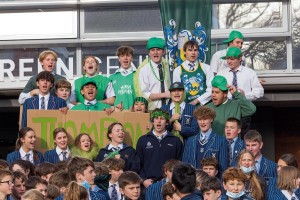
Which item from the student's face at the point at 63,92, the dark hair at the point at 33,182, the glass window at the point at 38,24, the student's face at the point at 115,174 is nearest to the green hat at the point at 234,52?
the student's face at the point at 63,92

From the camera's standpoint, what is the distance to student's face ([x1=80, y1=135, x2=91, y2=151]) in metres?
14.4

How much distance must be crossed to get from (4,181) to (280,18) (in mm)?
6993

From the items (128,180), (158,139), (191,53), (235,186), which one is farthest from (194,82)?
(128,180)

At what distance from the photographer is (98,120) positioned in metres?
15.0

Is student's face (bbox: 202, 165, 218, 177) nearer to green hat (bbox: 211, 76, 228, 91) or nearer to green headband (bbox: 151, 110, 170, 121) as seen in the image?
green headband (bbox: 151, 110, 170, 121)

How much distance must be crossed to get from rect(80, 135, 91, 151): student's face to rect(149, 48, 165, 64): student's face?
1840 millimetres

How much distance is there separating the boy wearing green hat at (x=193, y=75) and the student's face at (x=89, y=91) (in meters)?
1.20

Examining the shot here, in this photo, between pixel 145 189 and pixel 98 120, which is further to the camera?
pixel 98 120

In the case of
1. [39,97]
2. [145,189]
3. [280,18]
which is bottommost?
[145,189]

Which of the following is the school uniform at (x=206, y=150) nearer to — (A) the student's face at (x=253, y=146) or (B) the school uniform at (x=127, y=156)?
(A) the student's face at (x=253, y=146)

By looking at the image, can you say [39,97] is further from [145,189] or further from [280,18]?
[280,18]

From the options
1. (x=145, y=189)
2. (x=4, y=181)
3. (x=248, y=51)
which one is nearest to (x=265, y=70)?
(x=248, y=51)

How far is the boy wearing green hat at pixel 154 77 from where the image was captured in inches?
611

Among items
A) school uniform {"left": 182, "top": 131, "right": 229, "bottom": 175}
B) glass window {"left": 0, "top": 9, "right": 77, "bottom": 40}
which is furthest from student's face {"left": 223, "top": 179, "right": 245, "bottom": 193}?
glass window {"left": 0, "top": 9, "right": 77, "bottom": 40}
